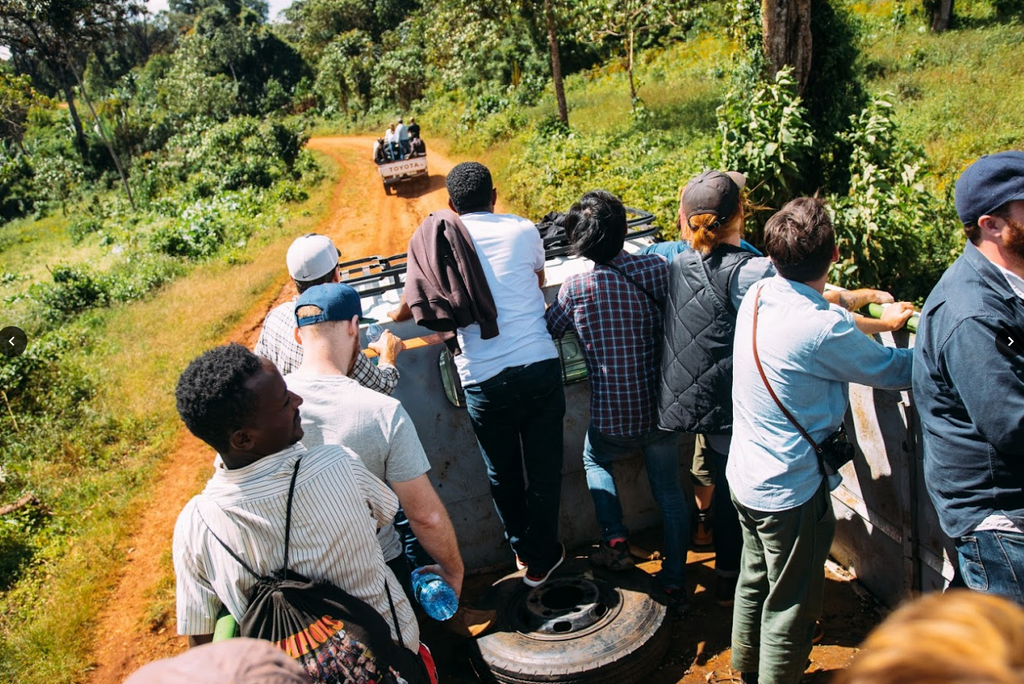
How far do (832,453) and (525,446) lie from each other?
1.47 metres

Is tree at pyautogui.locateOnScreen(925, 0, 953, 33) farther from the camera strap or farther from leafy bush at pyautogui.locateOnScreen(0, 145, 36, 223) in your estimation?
leafy bush at pyautogui.locateOnScreen(0, 145, 36, 223)

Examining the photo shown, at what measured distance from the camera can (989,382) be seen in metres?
2.15

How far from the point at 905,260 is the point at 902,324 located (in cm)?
535

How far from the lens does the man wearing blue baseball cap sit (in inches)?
85.3

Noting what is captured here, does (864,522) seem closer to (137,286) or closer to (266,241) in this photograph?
(137,286)

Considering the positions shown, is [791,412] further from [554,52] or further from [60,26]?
[60,26]

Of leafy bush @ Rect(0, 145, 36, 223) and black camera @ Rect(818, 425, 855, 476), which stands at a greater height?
black camera @ Rect(818, 425, 855, 476)

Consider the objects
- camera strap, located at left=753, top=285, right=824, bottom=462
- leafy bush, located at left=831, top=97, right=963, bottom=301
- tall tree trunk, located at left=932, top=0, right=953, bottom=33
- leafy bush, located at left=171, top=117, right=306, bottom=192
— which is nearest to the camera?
camera strap, located at left=753, top=285, right=824, bottom=462

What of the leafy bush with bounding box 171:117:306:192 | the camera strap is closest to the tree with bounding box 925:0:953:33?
the leafy bush with bounding box 171:117:306:192

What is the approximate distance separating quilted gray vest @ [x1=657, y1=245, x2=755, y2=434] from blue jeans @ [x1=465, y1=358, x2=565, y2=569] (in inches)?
22.2

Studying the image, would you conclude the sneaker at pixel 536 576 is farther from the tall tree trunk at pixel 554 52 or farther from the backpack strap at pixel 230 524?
the tall tree trunk at pixel 554 52

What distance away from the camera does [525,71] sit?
24.5 meters

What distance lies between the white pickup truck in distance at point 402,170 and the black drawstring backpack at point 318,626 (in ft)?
57.1

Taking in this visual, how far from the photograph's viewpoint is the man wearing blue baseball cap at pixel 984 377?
7.11 feet
